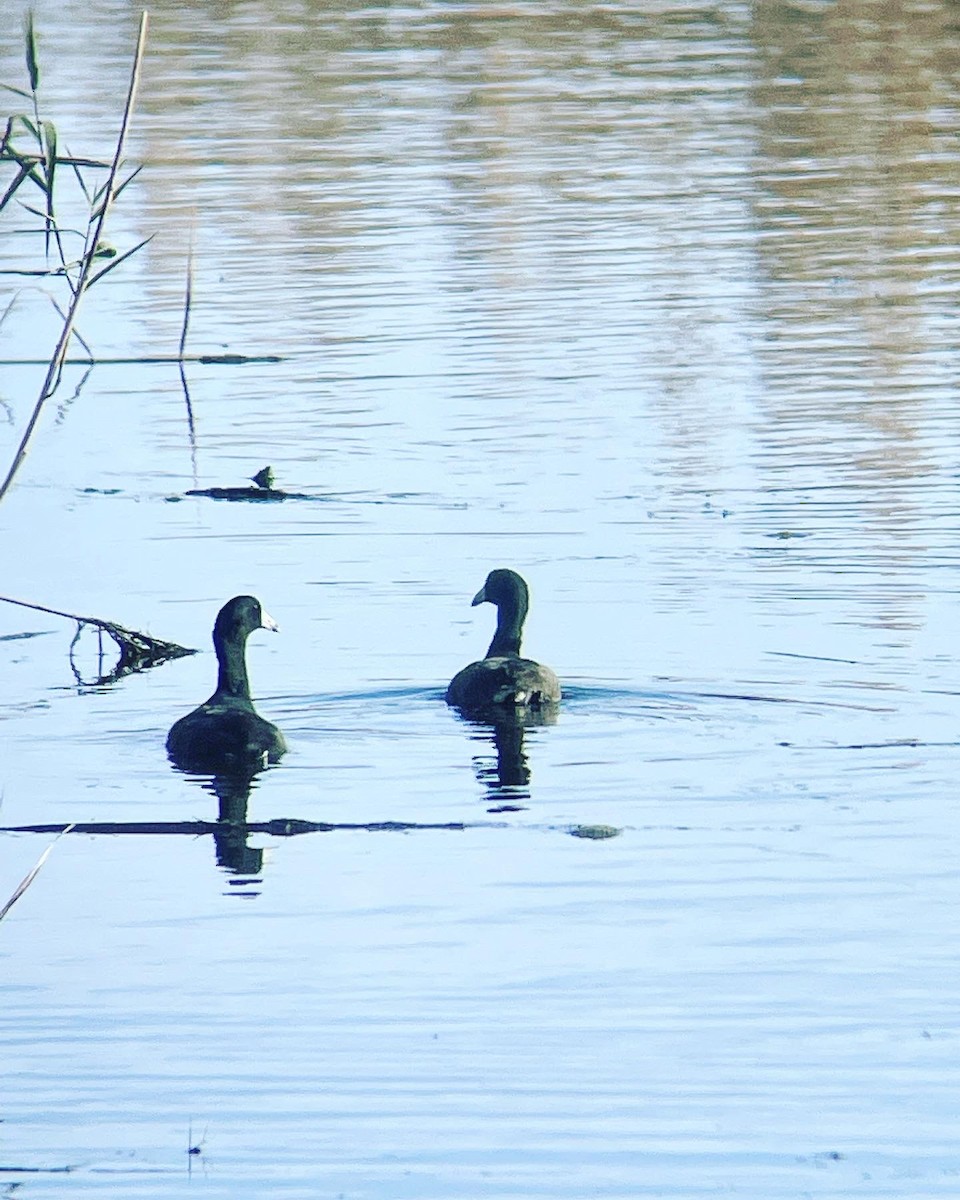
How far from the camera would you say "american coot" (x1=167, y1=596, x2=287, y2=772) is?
34.9 feet

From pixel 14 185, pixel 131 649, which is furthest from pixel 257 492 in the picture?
pixel 14 185

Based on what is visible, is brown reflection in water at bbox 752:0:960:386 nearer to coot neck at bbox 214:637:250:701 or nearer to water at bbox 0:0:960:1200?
water at bbox 0:0:960:1200

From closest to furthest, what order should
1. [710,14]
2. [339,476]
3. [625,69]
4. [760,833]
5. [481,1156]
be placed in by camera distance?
[481,1156], [760,833], [339,476], [625,69], [710,14]

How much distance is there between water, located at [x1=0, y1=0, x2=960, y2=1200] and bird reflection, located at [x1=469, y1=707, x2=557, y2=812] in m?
0.03

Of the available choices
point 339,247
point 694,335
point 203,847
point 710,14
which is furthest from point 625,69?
point 203,847

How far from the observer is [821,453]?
16.4 metres

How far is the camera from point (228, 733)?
1062cm

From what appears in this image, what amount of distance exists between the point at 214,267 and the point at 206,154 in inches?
287

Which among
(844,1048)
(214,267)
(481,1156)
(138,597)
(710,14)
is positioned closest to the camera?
(481,1156)

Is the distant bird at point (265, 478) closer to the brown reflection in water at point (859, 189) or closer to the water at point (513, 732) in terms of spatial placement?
the water at point (513, 732)

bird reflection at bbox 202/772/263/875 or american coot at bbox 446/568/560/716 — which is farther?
american coot at bbox 446/568/560/716

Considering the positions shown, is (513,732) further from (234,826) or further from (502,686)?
(234,826)

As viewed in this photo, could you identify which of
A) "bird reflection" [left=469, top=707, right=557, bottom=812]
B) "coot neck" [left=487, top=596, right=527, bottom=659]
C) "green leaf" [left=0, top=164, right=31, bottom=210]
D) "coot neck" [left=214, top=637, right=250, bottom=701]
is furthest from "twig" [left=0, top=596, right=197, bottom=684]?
"green leaf" [left=0, top=164, right=31, bottom=210]

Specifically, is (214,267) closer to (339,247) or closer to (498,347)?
(339,247)
